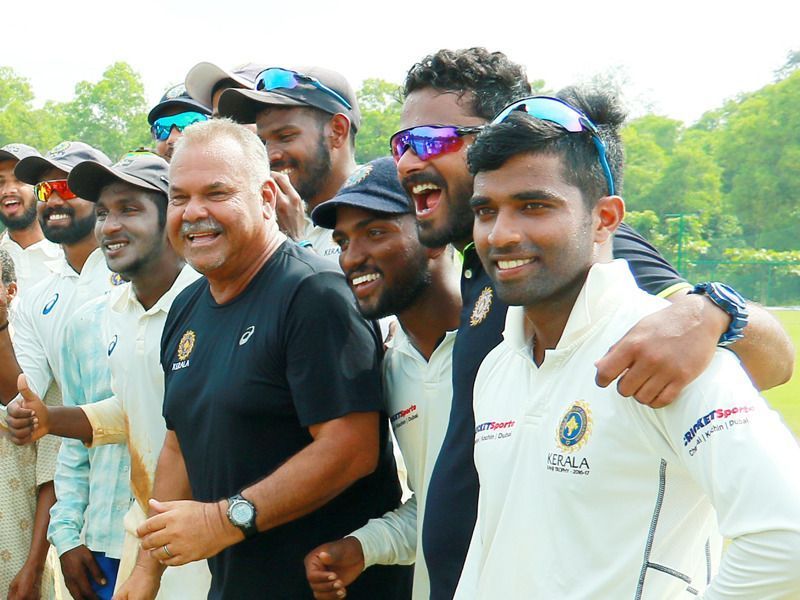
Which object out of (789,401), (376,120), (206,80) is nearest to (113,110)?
(376,120)

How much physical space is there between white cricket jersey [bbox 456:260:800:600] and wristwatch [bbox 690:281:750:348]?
0.30ft

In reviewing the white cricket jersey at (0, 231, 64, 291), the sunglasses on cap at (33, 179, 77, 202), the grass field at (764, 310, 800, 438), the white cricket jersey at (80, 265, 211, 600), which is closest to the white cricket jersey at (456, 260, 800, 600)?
the white cricket jersey at (80, 265, 211, 600)

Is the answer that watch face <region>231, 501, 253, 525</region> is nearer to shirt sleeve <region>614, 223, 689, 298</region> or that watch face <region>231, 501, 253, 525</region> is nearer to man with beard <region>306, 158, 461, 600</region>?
man with beard <region>306, 158, 461, 600</region>

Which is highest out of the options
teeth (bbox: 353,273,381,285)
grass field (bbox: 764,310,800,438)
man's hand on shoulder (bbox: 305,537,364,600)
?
teeth (bbox: 353,273,381,285)

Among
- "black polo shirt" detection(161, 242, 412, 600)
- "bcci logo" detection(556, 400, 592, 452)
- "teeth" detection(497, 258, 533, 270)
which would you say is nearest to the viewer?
"bcci logo" detection(556, 400, 592, 452)

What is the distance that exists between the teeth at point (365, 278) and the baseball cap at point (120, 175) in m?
1.53

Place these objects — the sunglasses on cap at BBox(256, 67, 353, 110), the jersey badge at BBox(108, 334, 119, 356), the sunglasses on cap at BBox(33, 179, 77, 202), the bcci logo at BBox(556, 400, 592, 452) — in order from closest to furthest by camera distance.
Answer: the bcci logo at BBox(556, 400, 592, 452)
the jersey badge at BBox(108, 334, 119, 356)
the sunglasses on cap at BBox(256, 67, 353, 110)
the sunglasses on cap at BBox(33, 179, 77, 202)

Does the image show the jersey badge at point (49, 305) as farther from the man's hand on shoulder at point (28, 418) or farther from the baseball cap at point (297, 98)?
the baseball cap at point (297, 98)

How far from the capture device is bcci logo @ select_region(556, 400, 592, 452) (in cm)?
209

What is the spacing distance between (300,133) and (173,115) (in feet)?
4.46

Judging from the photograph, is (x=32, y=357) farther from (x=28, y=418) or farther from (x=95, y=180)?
(x=95, y=180)

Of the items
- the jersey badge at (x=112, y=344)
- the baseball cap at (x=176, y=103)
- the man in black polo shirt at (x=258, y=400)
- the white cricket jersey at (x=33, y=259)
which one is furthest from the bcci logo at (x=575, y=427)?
the white cricket jersey at (x=33, y=259)

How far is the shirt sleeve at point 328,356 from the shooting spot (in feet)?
10.2

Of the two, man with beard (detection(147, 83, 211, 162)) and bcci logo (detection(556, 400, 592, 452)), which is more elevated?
man with beard (detection(147, 83, 211, 162))
